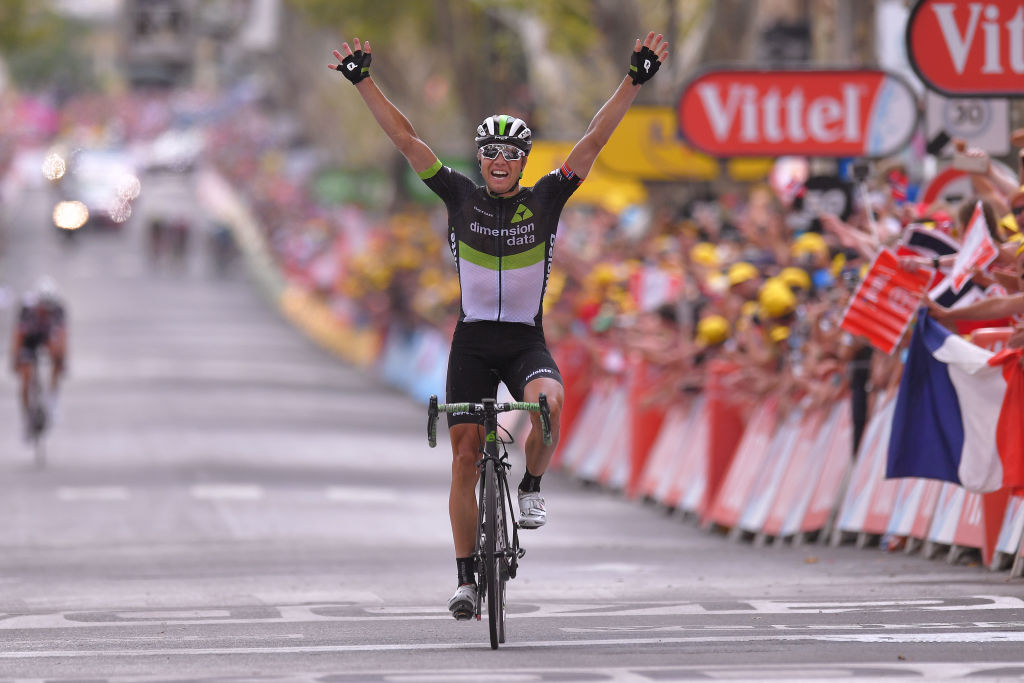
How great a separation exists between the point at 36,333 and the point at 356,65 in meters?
15.0

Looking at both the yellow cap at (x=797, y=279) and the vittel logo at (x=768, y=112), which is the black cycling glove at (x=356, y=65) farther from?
the vittel logo at (x=768, y=112)

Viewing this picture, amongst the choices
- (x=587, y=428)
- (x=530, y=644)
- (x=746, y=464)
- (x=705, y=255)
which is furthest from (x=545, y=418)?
(x=587, y=428)

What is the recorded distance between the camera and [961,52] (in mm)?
14211

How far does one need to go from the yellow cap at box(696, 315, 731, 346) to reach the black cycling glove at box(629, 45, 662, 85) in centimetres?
777

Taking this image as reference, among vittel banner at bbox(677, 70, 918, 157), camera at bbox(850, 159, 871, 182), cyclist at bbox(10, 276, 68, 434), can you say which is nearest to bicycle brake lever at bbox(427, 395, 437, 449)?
camera at bbox(850, 159, 871, 182)

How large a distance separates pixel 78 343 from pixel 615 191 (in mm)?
14991

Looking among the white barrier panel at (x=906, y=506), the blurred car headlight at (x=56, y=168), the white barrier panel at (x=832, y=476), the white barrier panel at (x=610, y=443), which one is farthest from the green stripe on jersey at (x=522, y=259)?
the blurred car headlight at (x=56, y=168)

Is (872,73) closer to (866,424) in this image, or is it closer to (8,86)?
(866,424)

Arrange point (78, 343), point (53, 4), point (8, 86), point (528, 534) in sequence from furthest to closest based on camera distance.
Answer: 1. point (8, 86)
2. point (53, 4)
3. point (78, 343)
4. point (528, 534)

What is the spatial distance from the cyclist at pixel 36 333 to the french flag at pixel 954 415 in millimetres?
13030

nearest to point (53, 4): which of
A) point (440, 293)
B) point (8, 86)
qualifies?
point (440, 293)

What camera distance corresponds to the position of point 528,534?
18.8m

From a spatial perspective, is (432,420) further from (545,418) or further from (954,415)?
(954,415)

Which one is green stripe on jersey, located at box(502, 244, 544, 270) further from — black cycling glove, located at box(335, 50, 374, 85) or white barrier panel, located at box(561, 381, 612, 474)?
white barrier panel, located at box(561, 381, 612, 474)
